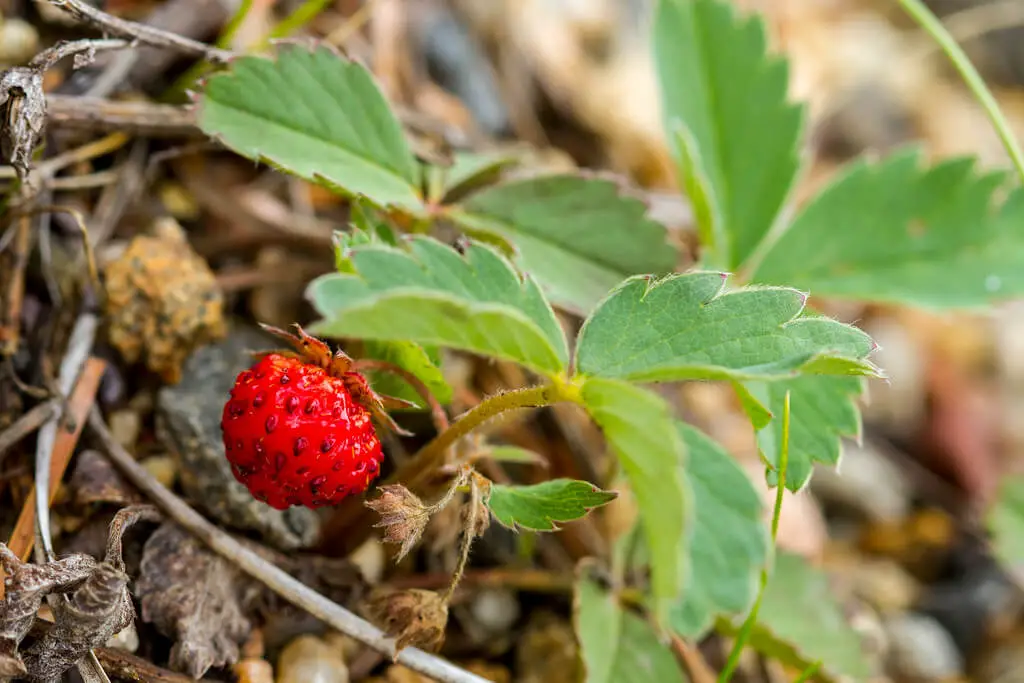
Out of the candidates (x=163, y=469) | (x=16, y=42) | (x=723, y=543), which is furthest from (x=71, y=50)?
(x=723, y=543)

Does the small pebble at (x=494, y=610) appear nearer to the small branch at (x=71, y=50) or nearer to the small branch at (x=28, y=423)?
the small branch at (x=28, y=423)

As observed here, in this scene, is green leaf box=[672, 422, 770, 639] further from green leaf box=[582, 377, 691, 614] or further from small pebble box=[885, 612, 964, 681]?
small pebble box=[885, 612, 964, 681]

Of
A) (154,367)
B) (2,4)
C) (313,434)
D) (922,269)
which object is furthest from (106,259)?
(922,269)

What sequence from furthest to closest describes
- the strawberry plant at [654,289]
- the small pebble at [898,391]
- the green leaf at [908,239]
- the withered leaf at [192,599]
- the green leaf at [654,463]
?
the small pebble at [898,391] < the green leaf at [908,239] < the withered leaf at [192,599] < the strawberry plant at [654,289] < the green leaf at [654,463]

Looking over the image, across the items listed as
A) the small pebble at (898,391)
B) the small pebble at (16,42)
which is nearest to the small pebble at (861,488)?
the small pebble at (898,391)

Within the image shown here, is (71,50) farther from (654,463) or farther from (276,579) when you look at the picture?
(654,463)

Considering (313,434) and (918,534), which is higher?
(313,434)

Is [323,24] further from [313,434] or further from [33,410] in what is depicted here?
[313,434]
